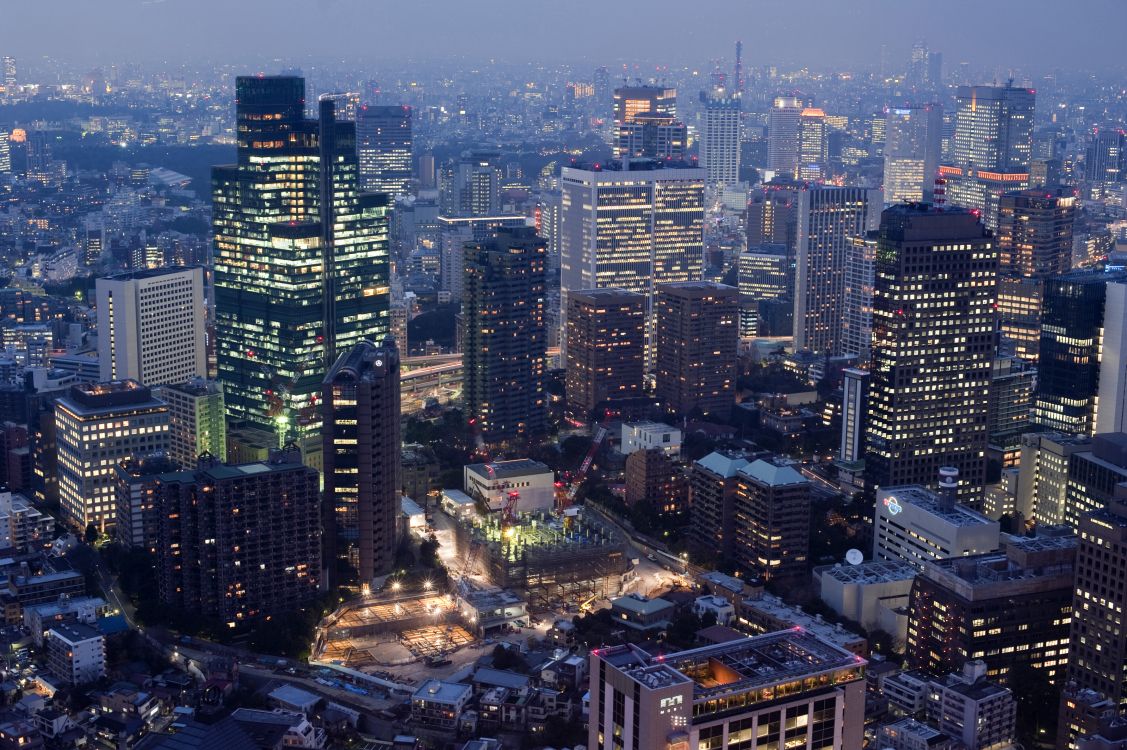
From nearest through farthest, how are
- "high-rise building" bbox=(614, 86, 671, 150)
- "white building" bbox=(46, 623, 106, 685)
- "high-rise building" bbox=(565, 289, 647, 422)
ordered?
1. "white building" bbox=(46, 623, 106, 685)
2. "high-rise building" bbox=(565, 289, 647, 422)
3. "high-rise building" bbox=(614, 86, 671, 150)

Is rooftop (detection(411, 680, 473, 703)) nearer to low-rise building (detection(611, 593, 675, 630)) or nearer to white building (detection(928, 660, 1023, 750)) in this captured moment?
low-rise building (detection(611, 593, 675, 630))

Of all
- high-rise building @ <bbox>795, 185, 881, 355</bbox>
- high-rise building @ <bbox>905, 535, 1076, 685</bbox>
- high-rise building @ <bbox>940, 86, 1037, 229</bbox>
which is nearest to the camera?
high-rise building @ <bbox>905, 535, 1076, 685</bbox>

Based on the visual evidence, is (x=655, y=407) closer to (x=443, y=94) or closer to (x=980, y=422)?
(x=980, y=422)

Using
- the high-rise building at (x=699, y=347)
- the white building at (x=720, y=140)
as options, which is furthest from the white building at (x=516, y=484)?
the white building at (x=720, y=140)

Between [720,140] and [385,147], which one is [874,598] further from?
[720,140]

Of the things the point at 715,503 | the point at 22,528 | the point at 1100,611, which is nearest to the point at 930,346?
the point at 715,503

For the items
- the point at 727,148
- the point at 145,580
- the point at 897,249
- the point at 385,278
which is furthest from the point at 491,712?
the point at 727,148

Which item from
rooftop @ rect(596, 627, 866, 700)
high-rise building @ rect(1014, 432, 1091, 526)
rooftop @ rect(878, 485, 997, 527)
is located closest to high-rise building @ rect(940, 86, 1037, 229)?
high-rise building @ rect(1014, 432, 1091, 526)

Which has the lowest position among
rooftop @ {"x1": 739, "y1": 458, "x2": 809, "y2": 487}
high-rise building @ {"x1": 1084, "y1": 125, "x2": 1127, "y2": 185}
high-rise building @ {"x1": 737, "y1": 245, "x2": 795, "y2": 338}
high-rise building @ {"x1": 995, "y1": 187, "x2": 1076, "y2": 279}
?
rooftop @ {"x1": 739, "y1": 458, "x2": 809, "y2": 487}
